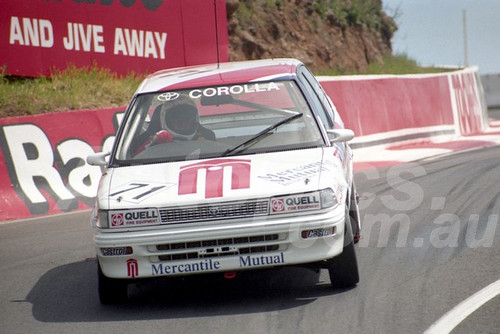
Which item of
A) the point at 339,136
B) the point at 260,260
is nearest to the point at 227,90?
the point at 339,136

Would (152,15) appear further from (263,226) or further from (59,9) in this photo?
(263,226)

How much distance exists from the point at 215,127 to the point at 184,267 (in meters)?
2.16

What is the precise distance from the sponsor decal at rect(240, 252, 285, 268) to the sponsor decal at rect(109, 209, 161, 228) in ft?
2.10

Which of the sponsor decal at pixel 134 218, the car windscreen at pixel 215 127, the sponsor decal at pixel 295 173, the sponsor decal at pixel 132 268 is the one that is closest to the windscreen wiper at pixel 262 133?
the car windscreen at pixel 215 127

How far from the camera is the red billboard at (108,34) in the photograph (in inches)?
577

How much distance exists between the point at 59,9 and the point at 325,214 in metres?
10.0

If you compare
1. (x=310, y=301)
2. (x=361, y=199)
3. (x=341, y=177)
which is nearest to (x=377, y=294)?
(x=310, y=301)

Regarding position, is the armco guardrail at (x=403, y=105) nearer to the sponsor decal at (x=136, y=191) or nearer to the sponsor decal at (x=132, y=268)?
the sponsor decal at (x=136, y=191)

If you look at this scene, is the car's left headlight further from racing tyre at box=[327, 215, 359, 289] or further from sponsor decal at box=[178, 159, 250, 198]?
racing tyre at box=[327, 215, 359, 289]

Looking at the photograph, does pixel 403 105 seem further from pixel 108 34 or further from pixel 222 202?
pixel 222 202

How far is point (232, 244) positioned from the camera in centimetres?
622

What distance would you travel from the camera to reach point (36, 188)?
38.7ft

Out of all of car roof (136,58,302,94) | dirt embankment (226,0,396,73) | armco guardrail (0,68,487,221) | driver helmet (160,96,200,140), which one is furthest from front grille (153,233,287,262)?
dirt embankment (226,0,396,73)

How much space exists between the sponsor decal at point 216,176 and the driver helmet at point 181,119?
68cm
